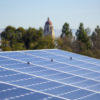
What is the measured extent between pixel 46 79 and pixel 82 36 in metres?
60.1

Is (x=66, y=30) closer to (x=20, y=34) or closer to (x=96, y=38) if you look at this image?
(x=96, y=38)

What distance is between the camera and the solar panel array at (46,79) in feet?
33.7

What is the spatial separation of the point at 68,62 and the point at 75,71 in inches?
94.4

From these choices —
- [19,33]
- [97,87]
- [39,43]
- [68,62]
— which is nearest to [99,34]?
[39,43]

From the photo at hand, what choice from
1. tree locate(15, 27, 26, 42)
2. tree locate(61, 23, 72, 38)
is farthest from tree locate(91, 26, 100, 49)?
tree locate(15, 27, 26, 42)

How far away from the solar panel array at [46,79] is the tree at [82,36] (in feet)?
174

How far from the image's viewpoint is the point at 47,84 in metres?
11.7

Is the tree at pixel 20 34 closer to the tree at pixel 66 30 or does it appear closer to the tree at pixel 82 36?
the tree at pixel 66 30

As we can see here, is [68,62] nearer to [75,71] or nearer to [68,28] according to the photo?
[75,71]

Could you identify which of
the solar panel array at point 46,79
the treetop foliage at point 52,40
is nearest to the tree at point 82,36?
the treetop foliage at point 52,40

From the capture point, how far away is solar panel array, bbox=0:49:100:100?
1027cm

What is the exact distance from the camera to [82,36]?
7131 centimetres

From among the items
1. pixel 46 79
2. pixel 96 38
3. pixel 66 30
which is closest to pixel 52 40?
pixel 66 30

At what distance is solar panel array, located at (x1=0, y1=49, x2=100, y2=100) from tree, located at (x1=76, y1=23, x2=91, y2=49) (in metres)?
53.0
